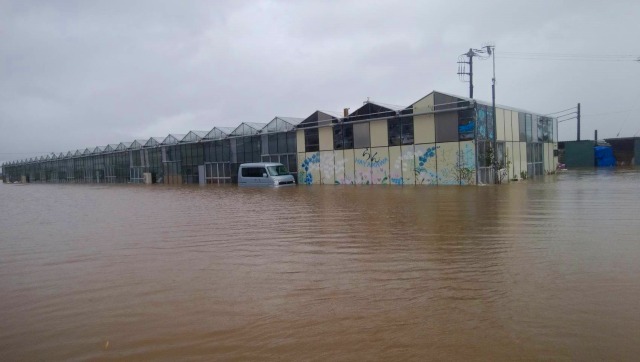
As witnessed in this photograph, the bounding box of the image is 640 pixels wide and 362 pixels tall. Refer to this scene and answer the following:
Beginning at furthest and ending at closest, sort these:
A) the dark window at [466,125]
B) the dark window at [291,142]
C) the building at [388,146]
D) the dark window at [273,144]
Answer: the dark window at [273,144], the dark window at [291,142], the building at [388,146], the dark window at [466,125]

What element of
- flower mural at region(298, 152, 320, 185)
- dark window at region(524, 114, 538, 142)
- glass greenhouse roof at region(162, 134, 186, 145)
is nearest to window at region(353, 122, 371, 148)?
flower mural at region(298, 152, 320, 185)

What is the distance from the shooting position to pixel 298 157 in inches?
1300

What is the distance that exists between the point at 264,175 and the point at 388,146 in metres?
7.97

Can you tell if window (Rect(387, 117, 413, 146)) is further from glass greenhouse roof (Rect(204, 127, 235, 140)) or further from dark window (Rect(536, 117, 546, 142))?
glass greenhouse roof (Rect(204, 127, 235, 140))

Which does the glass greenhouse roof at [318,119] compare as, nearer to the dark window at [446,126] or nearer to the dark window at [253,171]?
the dark window at [253,171]

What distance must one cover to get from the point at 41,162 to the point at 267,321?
273 ft

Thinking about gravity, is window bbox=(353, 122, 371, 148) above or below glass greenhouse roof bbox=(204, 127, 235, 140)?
below

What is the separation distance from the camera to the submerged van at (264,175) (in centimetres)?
2917

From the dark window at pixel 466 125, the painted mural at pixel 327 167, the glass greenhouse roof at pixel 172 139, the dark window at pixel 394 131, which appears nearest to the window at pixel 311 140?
the painted mural at pixel 327 167

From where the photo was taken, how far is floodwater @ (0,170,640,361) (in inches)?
155

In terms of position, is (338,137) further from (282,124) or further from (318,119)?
(282,124)

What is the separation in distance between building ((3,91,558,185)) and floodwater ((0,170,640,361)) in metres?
14.2

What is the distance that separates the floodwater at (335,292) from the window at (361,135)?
18.2 m

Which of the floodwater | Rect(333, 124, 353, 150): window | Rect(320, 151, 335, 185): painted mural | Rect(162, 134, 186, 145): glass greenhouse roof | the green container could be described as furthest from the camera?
the green container
